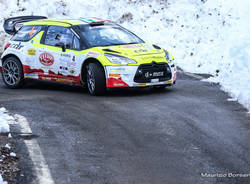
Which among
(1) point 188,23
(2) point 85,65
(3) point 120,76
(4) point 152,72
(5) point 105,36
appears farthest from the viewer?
(1) point 188,23

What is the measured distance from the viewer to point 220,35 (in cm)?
1916

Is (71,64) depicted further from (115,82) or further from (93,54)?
(115,82)

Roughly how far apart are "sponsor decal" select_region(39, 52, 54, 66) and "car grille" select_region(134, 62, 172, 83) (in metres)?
2.13

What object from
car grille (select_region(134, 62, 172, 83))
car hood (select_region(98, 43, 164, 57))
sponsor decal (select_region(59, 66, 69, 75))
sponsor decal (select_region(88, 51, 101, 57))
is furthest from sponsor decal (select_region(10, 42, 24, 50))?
car grille (select_region(134, 62, 172, 83))

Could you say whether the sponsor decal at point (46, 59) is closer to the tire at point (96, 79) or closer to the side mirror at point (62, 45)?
the side mirror at point (62, 45)

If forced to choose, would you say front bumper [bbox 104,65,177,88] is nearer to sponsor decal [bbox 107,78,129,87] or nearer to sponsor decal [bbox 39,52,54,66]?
sponsor decal [bbox 107,78,129,87]

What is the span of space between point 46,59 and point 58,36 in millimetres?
562


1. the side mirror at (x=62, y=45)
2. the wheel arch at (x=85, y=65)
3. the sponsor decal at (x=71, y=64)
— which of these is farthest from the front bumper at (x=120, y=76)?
the side mirror at (x=62, y=45)

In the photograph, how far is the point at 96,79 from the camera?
11891mm

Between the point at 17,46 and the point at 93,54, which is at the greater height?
the point at 93,54

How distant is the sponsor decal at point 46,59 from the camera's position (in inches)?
509

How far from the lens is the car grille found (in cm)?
1188

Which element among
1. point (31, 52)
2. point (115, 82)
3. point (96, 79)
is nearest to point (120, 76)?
point (115, 82)

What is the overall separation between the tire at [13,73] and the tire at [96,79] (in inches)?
90.7
